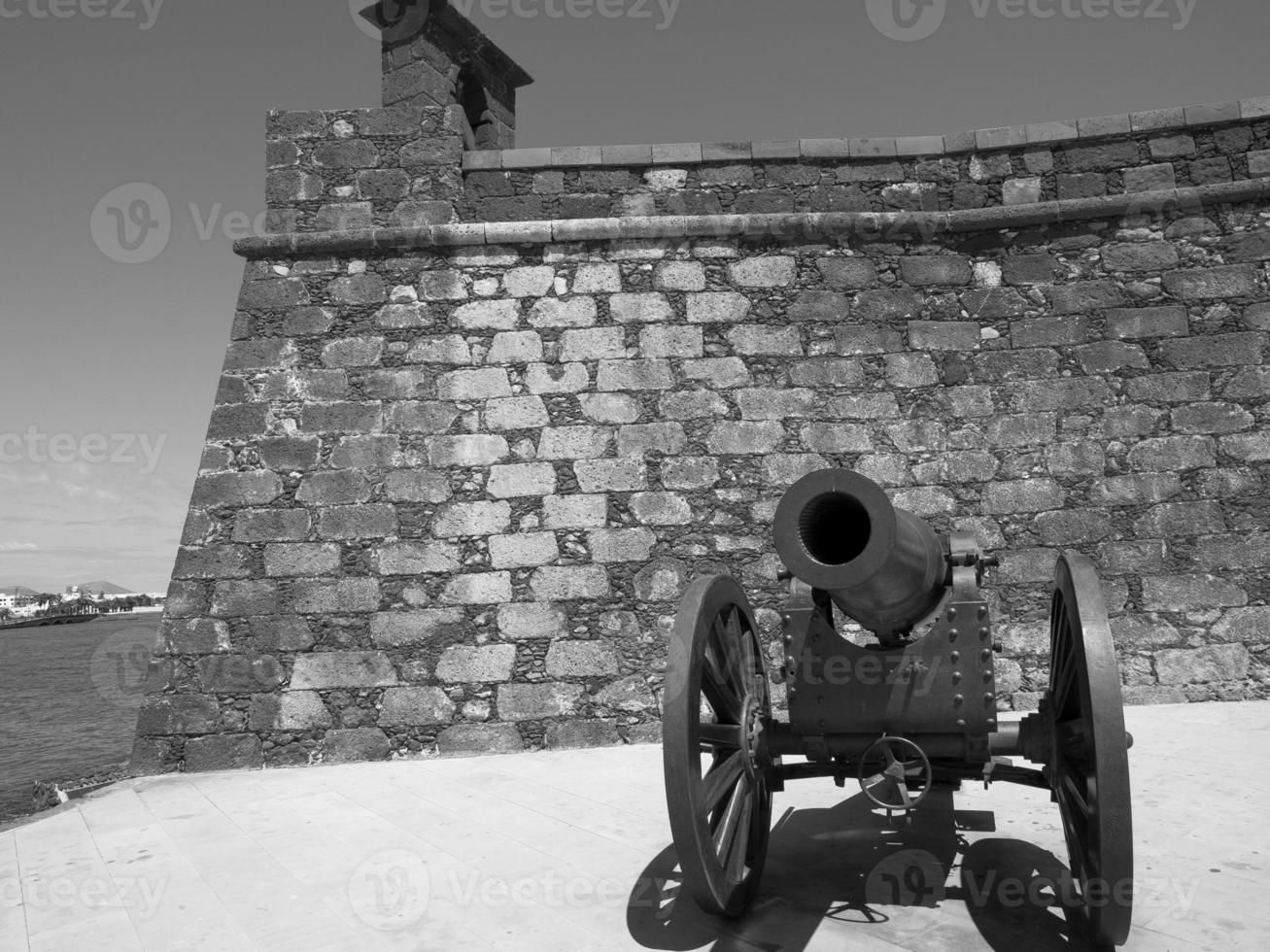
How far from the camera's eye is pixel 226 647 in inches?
223

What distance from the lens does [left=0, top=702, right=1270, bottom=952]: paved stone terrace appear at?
271 centimetres

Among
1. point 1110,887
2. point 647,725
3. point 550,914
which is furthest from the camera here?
point 647,725

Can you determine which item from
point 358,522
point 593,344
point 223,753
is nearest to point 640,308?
point 593,344

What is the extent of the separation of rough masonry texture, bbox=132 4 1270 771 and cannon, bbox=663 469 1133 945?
2.63m

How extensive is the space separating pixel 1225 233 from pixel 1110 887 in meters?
5.47

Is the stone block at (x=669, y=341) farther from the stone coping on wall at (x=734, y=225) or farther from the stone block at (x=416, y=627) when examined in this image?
the stone block at (x=416, y=627)

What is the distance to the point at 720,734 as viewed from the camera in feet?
9.52

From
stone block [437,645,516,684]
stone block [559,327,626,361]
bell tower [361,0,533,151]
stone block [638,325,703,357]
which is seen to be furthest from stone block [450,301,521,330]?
stone block [437,645,516,684]

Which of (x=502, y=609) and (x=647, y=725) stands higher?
(x=502, y=609)

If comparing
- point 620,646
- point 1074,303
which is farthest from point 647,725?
point 1074,303

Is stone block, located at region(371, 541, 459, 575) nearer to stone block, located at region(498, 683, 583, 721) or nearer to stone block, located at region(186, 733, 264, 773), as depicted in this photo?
stone block, located at region(498, 683, 583, 721)

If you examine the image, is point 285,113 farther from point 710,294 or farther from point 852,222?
point 852,222

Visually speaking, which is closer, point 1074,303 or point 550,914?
point 550,914
